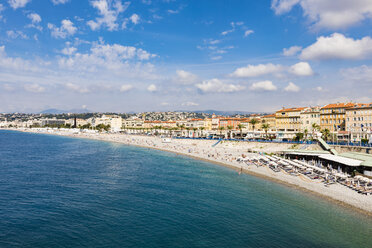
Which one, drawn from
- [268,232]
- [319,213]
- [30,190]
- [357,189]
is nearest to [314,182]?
[357,189]

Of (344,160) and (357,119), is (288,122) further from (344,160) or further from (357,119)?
(344,160)

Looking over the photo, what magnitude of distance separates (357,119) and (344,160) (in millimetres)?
36301

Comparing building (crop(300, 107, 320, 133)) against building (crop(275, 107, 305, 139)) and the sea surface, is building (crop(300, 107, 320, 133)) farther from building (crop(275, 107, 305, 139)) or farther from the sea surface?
the sea surface

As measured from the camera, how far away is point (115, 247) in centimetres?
1725

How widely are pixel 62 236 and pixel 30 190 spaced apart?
583 inches

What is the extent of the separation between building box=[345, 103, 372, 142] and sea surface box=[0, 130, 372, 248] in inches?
1618

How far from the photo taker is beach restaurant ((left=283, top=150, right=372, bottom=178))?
33.4 meters

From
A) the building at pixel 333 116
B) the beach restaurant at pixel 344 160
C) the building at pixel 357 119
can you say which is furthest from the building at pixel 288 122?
the beach restaurant at pixel 344 160

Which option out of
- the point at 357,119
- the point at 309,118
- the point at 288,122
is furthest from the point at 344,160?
the point at 288,122

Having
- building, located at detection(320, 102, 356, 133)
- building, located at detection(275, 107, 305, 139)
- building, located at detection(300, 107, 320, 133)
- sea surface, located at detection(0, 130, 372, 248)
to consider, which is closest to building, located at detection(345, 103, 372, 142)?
building, located at detection(320, 102, 356, 133)

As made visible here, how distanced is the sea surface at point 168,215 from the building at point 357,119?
135 ft

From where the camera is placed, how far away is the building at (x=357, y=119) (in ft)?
206

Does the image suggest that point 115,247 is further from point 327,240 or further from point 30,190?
point 30,190

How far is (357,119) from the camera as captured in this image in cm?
6531
